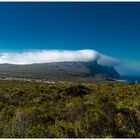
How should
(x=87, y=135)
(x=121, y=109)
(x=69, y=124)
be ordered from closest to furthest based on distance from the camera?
(x=87, y=135)
(x=69, y=124)
(x=121, y=109)

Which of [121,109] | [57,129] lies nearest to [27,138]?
[57,129]

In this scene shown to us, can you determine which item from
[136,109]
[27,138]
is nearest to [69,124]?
[27,138]

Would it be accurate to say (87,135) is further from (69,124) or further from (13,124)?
(13,124)

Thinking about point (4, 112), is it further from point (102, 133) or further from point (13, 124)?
point (102, 133)

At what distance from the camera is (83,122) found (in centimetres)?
570

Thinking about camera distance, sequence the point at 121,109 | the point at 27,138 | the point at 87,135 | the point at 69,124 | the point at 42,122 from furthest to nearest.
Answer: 1. the point at 121,109
2. the point at 42,122
3. the point at 69,124
4. the point at 87,135
5. the point at 27,138

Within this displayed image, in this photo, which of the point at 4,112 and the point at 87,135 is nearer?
the point at 87,135

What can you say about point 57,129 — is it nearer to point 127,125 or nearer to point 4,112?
point 127,125

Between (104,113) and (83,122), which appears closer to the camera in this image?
(83,122)

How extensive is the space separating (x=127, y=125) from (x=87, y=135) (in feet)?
3.45

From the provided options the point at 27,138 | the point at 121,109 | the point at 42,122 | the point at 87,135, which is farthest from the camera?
the point at 121,109

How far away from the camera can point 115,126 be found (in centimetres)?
581

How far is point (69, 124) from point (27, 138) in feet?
3.43

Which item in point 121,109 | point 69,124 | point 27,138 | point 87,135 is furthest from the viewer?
point 121,109
